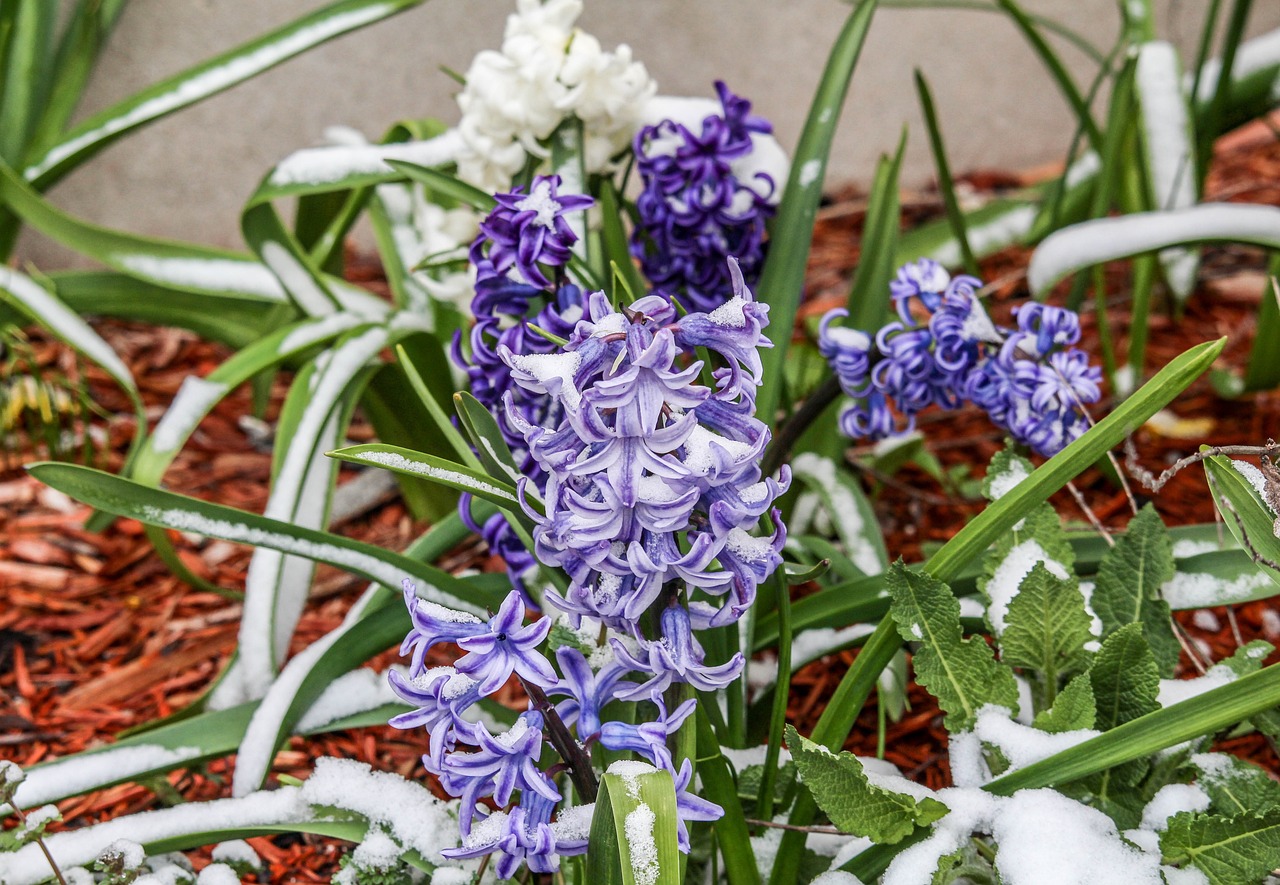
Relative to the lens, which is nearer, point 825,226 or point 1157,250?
point 1157,250

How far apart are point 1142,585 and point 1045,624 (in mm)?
153

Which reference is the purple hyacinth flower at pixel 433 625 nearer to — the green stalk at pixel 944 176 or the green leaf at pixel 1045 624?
the green leaf at pixel 1045 624

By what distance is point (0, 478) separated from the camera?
6.77ft

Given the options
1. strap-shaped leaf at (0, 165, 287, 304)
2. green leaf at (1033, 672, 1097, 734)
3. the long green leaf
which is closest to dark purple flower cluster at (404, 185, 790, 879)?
green leaf at (1033, 672, 1097, 734)

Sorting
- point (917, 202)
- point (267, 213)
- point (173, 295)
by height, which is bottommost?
point (917, 202)

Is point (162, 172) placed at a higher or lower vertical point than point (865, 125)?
higher

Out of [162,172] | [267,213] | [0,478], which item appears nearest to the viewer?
[267,213]

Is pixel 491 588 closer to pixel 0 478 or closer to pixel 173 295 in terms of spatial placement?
pixel 173 295

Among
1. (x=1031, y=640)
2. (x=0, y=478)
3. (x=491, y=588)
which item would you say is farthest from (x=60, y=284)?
(x=1031, y=640)

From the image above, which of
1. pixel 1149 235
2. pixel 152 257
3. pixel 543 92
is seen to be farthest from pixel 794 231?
pixel 152 257

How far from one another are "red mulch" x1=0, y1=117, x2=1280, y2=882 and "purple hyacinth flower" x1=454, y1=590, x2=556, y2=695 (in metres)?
0.67

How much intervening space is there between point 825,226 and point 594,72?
1584 mm

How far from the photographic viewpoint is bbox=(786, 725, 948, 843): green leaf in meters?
0.91

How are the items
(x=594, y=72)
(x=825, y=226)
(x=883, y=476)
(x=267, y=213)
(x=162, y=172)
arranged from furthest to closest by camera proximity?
1. (x=825, y=226)
2. (x=162, y=172)
3. (x=883, y=476)
4. (x=267, y=213)
5. (x=594, y=72)
